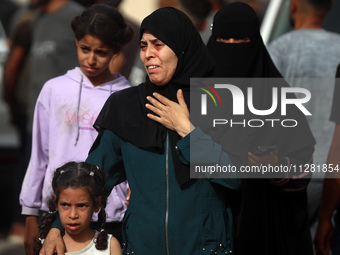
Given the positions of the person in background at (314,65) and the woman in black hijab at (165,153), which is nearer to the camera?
the woman in black hijab at (165,153)

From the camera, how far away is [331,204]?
5344 millimetres

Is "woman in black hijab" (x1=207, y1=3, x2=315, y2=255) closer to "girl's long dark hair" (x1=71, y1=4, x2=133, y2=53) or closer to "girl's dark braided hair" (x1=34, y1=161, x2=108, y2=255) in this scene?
"girl's long dark hair" (x1=71, y1=4, x2=133, y2=53)

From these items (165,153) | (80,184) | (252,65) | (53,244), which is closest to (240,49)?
(252,65)

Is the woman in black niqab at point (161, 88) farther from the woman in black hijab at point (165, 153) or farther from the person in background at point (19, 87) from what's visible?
the person in background at point (19, 87)

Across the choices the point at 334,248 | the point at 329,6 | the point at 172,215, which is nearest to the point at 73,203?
the point at 172,215

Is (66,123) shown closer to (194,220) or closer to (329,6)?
(194,220)

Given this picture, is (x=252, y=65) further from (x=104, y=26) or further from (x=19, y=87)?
(x=19, y=87)

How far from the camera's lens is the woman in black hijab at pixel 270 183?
16.3ft

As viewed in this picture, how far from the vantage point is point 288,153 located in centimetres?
496

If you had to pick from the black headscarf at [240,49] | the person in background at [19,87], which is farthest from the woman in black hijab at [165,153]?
the person in background at [19,87]

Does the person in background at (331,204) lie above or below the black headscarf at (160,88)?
below

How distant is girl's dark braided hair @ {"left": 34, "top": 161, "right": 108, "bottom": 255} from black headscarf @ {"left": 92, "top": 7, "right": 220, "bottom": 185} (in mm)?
219

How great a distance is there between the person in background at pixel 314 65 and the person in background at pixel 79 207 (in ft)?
6.24

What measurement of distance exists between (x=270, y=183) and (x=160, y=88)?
3.46 feet
